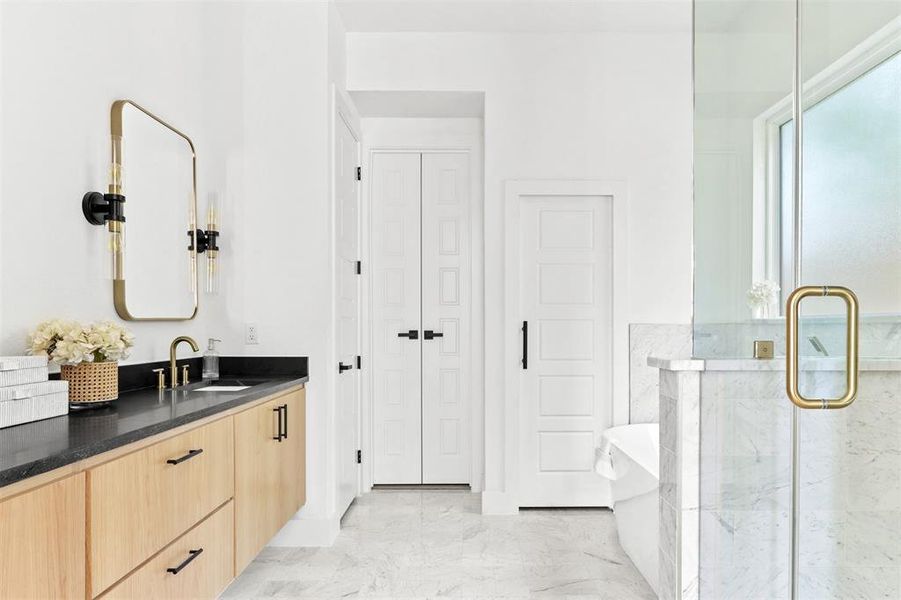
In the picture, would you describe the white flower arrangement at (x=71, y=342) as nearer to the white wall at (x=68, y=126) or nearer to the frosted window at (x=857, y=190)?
the white wall at (x=68, y=126)

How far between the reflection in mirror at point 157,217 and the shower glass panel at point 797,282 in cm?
208

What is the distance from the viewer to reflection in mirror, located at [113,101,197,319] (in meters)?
2.48

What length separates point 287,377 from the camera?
10.7 feet

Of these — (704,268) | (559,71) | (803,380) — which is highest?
(559,71)

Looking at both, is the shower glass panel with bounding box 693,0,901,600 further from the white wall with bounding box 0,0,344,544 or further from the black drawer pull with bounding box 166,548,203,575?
the white wall with bounding box 0,0,344,544

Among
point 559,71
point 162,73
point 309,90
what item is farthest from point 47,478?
point 559,71

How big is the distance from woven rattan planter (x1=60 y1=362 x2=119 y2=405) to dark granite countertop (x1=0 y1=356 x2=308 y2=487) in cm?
5

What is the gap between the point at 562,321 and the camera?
13.1 feet

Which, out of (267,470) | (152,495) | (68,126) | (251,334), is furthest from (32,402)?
(251,334)

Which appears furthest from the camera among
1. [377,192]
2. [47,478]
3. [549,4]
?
[377,192]

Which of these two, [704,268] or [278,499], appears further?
[278,499]

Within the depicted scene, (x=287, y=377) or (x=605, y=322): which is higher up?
(x=605, y=322)

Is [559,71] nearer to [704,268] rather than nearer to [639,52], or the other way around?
[639,52]

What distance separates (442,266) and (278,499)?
6.78ft
